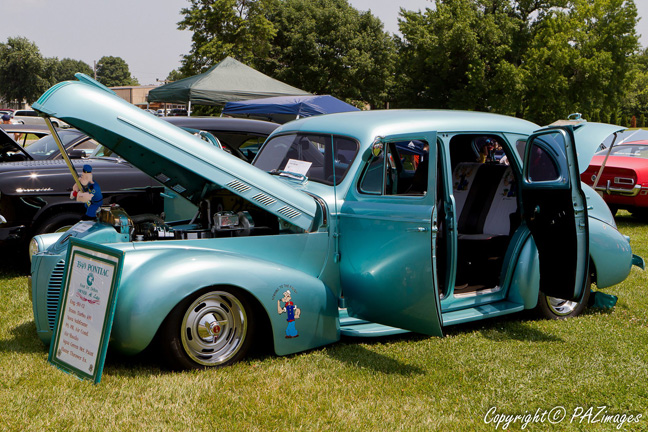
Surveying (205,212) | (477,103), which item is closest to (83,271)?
(205,212)

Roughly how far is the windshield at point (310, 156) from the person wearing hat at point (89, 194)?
4.85ft

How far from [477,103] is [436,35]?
15.8 feet

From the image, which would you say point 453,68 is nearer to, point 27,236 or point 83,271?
point 27,236

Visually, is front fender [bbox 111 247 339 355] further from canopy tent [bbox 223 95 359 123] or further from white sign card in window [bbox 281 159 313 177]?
canopy tent [bbox 223 95 359 123]

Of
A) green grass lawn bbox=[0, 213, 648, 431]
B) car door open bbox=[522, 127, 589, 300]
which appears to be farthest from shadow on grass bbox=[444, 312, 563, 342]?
car door open bbox=[522, 127, 589, 300]

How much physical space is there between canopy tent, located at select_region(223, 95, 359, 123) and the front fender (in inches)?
456

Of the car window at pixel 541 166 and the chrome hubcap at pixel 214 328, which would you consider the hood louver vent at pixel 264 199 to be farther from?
the car window at pixel 541 166

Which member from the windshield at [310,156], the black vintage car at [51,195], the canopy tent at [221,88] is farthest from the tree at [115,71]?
the windshield at [310,156]

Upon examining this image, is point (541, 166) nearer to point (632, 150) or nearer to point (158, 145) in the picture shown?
point (158, 145)

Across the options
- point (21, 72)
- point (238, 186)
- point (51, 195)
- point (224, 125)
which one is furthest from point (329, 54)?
point (21, 72)

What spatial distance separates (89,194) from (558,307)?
4320mm

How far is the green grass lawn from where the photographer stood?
11.9 ft

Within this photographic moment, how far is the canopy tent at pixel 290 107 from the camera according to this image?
16156mm

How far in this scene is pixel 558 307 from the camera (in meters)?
5.88
